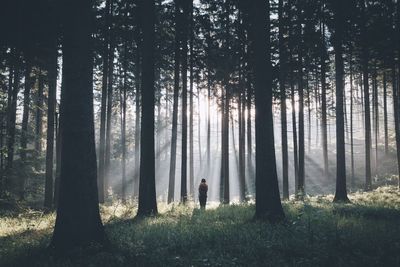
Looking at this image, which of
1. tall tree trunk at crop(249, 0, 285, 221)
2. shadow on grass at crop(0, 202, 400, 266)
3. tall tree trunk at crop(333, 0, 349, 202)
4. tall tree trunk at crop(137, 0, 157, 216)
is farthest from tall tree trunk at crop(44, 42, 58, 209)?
tall tree trunk at crop(333, 0, 349, 202)

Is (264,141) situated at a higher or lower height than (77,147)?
higher

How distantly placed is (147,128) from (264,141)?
4.99 metres

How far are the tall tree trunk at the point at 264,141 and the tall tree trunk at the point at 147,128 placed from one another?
15.2ft

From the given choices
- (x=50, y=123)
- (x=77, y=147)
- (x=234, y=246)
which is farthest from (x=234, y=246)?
(x=50, y=123)

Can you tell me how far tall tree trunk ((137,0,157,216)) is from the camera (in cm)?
1275

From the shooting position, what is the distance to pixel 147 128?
12.8 metres

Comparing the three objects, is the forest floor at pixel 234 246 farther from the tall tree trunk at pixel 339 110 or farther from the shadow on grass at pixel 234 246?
the tall tree trunk at pixel 339 110

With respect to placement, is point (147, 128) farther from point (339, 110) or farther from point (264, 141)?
point (339, 110)

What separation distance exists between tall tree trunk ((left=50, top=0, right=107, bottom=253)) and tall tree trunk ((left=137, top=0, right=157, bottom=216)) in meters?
5.19

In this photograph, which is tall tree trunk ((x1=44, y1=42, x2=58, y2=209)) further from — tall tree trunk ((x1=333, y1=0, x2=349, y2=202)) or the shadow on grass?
tall tree trunk ((x1=333, y1=0, x2=349, y2=202))

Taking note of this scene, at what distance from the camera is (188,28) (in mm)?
19047

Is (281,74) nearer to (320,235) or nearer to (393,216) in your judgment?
(393,216)

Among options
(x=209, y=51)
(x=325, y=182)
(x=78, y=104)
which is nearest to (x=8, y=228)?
(x=78, y=104)

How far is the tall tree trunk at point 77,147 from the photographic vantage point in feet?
23.6
